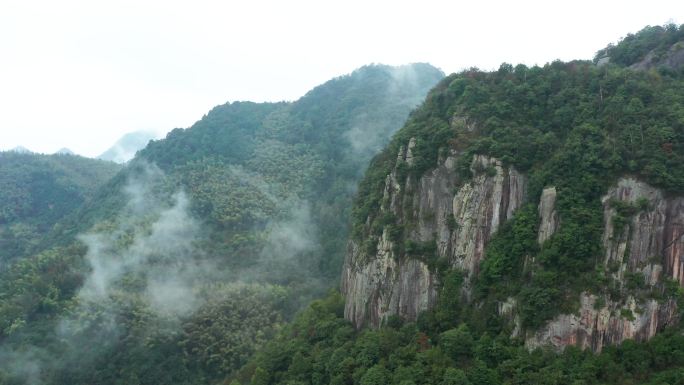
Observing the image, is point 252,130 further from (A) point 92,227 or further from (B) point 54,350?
(B) point 54,350

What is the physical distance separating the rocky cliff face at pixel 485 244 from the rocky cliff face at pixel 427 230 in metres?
0.06

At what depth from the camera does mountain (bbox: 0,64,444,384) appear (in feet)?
173

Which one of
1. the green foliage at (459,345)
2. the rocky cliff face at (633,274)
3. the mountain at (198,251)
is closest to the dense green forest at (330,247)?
the green foliage at (459,345)

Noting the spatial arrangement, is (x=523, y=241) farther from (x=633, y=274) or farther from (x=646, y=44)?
(x=646, y=44)

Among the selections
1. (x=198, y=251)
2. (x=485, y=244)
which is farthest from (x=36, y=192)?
(x=485, y=244)

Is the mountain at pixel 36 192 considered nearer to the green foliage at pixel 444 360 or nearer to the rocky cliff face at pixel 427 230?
the green foliage at pixel 444 360

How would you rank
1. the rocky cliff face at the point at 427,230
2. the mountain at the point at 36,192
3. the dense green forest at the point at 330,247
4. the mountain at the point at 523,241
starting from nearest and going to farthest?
1. the mountain at the point at 523,241
2. the dense green forest at the point at 330,247
3. the rocky cliff face at the point at 427,230
4. the mountain at the point at 36,192

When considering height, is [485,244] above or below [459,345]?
above

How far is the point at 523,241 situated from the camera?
31.3 metres

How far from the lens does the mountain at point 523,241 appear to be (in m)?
28.0

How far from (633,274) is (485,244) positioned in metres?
7.88

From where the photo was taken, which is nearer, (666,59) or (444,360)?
(444,360)

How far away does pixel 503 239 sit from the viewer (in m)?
32.5

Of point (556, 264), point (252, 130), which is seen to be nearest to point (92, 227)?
point (252, 130)
